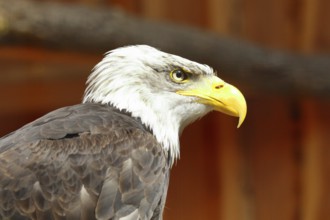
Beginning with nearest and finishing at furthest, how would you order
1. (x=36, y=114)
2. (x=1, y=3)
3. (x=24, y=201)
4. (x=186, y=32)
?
(x=24, y=201)
(x=1, y=3)
(x=186, y=32)
(x=36, y=114)

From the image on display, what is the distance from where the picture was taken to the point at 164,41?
19.7 feet

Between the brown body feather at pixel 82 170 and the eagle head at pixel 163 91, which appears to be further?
the eagle head at pixel 163 91

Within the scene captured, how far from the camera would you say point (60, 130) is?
412 centimetres

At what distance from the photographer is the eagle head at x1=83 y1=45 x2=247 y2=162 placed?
4371 mm

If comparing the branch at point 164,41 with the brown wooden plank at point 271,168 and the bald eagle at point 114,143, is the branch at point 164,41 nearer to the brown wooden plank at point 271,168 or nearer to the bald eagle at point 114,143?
the brown wooden plank at point 271,168

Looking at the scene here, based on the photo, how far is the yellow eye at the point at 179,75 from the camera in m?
4.43

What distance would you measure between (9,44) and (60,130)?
1738mm

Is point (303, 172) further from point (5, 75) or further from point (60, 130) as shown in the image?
point (60, 130)

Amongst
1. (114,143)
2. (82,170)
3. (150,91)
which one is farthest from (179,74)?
(82,170)

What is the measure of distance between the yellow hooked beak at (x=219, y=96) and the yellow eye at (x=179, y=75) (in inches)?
1.8

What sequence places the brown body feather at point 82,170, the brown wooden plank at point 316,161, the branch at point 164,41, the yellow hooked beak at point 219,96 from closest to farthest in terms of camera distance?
the brown body feather at point 82,170
the yellow hooked beak at point 219,96
the branch at point 164,41
the brown wooden plank at point 316,161

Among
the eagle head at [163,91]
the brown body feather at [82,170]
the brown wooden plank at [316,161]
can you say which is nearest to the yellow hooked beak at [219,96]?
the eagle head at [163,91]

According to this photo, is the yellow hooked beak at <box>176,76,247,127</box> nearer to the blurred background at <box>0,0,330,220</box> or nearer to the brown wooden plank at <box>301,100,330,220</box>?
the blurred background at <box>0,0,330,220</box>

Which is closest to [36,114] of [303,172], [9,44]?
[9,44]
